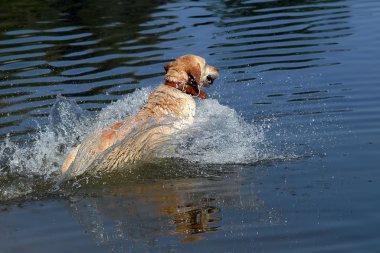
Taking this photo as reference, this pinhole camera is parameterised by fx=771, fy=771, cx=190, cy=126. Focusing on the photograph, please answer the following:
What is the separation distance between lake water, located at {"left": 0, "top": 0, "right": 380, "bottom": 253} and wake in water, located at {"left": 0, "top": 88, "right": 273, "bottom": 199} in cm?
3

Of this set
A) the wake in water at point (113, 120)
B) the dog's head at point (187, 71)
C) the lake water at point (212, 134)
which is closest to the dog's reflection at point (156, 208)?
the lake water at point (212, 134)

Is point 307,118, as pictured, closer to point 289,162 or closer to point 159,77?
point 289,162

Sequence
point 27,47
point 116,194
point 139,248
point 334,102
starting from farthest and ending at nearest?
point 27,47, point 334,102, point 116,194, point 139,248

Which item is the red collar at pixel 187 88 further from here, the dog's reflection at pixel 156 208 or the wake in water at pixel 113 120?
the dog's reflection at pixel 156 208

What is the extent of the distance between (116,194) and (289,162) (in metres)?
2.04

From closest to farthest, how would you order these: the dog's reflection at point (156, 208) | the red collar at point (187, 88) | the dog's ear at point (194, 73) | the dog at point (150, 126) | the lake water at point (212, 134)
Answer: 1. the dog's reflection at point (156, 208)
2. the lake water at point (212, 134)
3. the dog at point (150, 126)
4. the red collar at point (187, 88)
5. the dog's ear at point (194, 73)

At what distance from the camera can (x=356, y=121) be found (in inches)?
404

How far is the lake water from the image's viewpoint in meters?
7.08

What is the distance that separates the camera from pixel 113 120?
10773 millimetres

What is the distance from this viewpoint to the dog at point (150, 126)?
8797mm

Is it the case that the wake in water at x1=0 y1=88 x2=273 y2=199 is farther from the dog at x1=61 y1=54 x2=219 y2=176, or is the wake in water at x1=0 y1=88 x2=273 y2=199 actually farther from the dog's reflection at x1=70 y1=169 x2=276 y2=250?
the dog's reflection at x1=70 y1=169 x2=276 y2=250

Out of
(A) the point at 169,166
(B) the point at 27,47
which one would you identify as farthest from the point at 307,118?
(B) the point at 27,47

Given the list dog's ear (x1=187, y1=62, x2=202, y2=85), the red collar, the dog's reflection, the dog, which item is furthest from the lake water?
dog's ear (x1=187, y1=62, x2=202, y2=85)

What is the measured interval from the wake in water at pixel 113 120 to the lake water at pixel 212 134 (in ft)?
0.09
